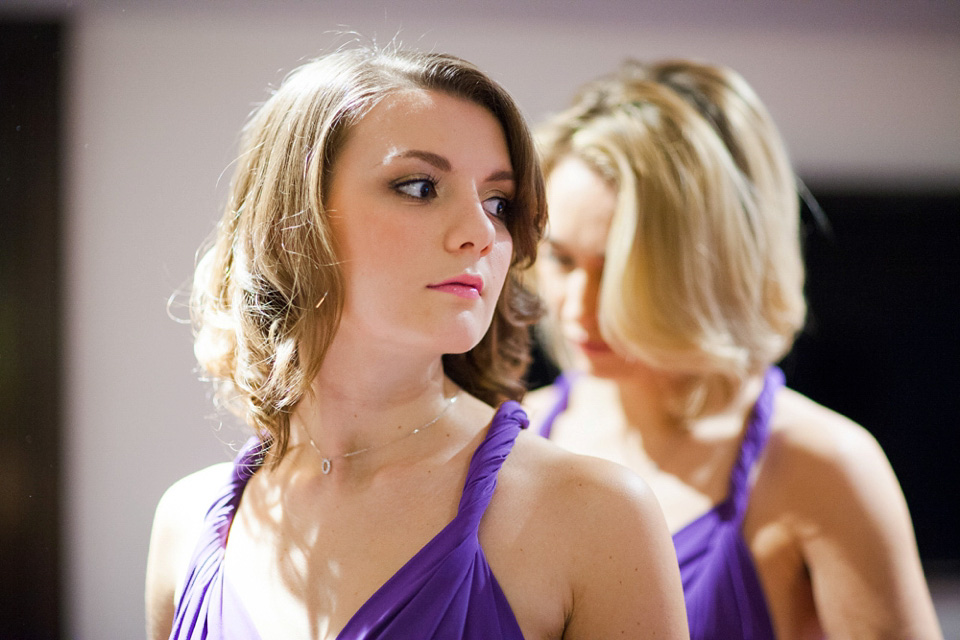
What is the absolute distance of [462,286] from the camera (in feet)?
2.62

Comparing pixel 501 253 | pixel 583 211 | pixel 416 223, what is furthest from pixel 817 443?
pixel 416 223

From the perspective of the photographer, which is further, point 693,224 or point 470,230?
point 693,224

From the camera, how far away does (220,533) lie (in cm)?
94

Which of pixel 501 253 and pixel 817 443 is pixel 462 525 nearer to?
pixel 501 253

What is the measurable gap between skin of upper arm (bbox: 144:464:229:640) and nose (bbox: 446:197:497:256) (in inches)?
17.7

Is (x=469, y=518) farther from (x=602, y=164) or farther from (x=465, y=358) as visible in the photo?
(x=602, y=164)

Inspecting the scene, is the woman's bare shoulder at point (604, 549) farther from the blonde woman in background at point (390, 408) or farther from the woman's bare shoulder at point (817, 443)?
the woman's bare shoulder at point (817, 443)

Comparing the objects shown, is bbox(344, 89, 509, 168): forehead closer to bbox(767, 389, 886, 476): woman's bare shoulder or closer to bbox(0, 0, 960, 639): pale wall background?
bbox(0, 0, 960, 639): pale wall background

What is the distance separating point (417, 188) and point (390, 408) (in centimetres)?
25

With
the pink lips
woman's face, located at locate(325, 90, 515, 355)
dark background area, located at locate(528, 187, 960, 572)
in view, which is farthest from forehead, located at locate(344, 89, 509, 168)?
dark background area, located at locate(528, 187, 960, 572)

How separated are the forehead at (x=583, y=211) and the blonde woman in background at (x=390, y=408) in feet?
1.14

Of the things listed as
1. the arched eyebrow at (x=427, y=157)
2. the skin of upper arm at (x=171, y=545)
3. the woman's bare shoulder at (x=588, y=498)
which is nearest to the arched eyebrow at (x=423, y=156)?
the arched eyebrow at (x=427, y=157)

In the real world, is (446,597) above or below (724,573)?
above

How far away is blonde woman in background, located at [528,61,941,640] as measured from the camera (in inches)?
45.6
